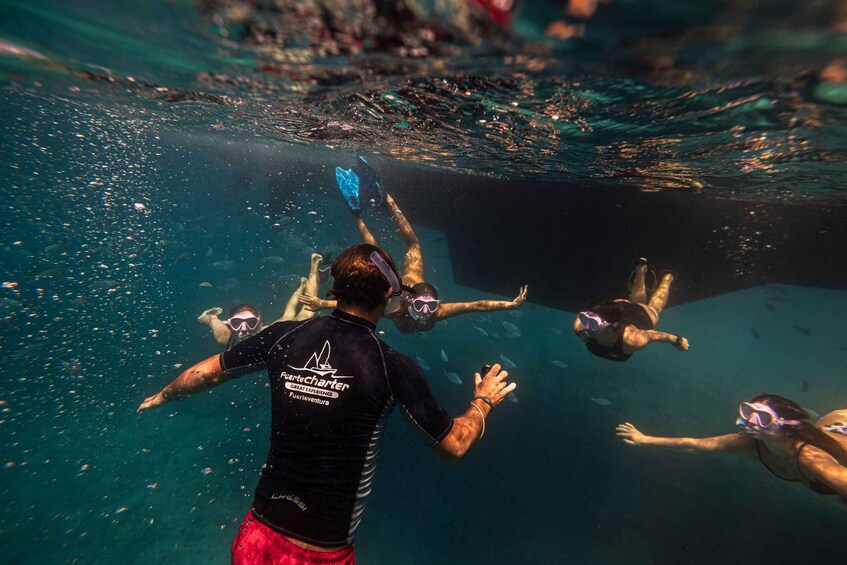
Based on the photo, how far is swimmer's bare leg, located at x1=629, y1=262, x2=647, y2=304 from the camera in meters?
9.20

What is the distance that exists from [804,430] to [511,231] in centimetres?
847

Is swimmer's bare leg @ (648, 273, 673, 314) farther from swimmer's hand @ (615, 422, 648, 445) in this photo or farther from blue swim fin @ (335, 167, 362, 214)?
blue swim fin @ (335, 167, 362, 214)

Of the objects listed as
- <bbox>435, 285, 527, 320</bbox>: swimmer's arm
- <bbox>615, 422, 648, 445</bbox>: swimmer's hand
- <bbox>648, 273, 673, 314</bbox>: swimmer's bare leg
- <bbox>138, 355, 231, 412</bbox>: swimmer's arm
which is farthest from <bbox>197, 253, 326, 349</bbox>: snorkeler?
<bbox>648, 273, 673, 314</bbox>: swimmer's bare leg

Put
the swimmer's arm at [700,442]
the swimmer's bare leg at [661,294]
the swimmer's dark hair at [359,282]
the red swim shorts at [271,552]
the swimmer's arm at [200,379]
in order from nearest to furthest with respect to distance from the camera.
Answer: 1. the red swim shorts at [271,552]
2. the swimmer's dark hair at [359,282]
3. the swimmer's arm at [200,379]
4. the swimmer's arm at [700,442]
5. the swimmer's bare leg at [661,294]

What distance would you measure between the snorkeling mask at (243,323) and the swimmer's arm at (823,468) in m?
9.69

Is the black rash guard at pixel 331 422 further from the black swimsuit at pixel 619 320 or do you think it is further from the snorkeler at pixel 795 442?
the black swimsuit at pixel 619 320

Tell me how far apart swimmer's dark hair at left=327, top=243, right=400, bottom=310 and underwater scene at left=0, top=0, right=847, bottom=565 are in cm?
51

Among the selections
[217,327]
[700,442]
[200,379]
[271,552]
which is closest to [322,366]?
[271,552]

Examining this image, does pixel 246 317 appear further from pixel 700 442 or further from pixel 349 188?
pixel 700 442

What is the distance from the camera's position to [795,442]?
4.74 metres

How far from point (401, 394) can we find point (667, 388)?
24.8 meters

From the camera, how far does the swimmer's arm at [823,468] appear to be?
163 inches

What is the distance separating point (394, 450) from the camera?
33.5ft

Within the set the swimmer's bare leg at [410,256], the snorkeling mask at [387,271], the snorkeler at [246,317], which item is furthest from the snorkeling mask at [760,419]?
the snorkeler at [246,317]
